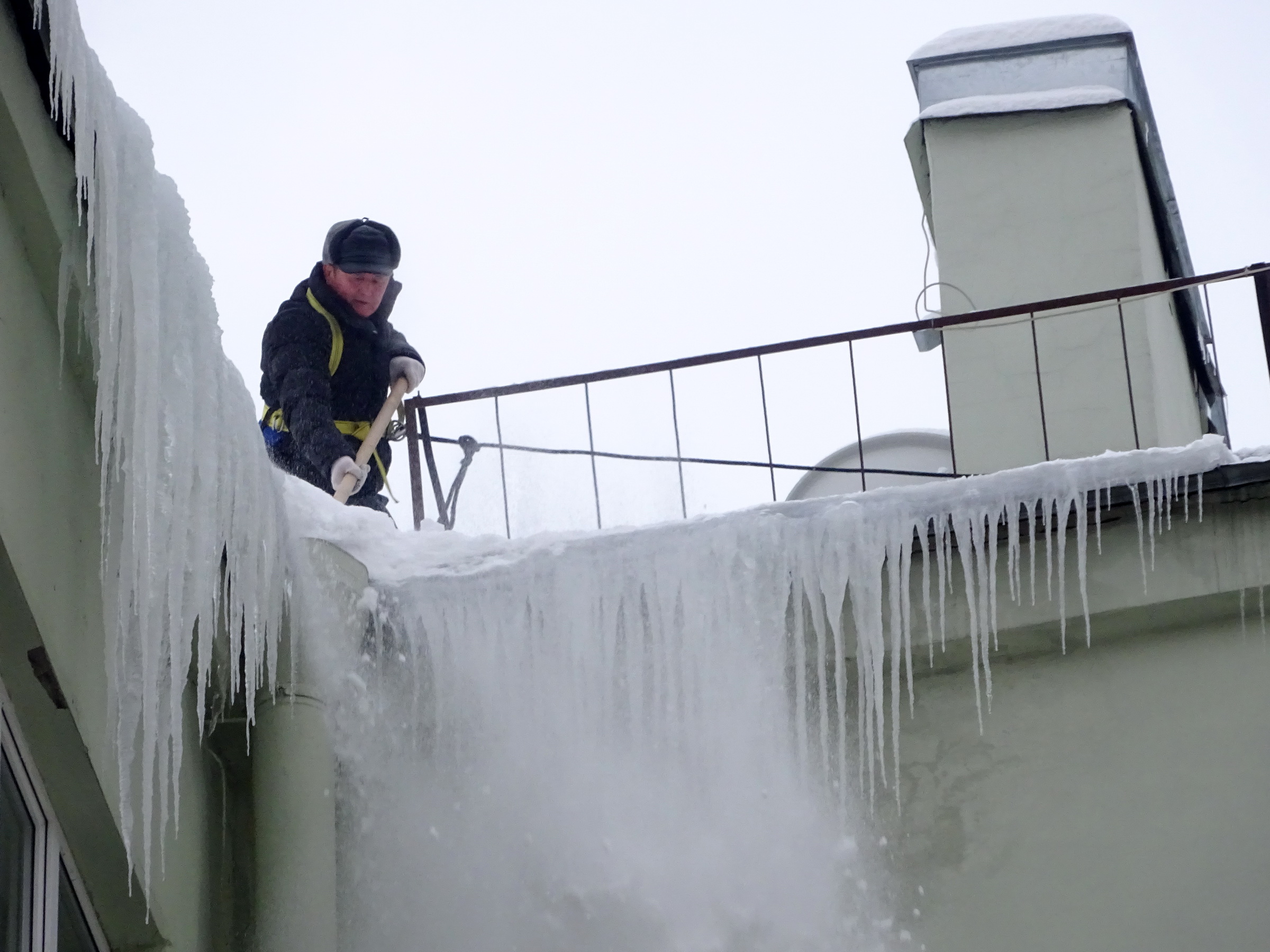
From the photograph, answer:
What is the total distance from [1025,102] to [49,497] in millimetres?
5716

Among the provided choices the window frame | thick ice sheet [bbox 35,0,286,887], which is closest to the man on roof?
thick ice sheet [bbox 35,0,286,887]

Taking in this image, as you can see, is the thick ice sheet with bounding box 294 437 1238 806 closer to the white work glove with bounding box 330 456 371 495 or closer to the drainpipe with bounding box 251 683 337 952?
the drainpipe with bounding box 251 683 337 952

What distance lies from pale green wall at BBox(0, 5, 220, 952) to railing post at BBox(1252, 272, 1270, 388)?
3.57 metres

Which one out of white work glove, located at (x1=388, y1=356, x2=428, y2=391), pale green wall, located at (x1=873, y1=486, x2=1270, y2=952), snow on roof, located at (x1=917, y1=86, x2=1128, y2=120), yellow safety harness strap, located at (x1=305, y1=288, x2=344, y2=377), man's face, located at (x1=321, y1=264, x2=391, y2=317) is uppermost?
snow on roof, located at (x1=917, y1=86, x2=1128, y2=120)

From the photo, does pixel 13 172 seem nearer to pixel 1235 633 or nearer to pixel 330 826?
pixel 330 826

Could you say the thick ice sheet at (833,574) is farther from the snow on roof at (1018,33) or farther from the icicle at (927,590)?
the snow on roof at (1018,33)

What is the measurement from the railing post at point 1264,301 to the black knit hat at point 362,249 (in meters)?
2.96

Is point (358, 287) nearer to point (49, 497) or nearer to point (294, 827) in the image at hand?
point (294, 827)

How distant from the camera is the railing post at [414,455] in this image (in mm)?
6293

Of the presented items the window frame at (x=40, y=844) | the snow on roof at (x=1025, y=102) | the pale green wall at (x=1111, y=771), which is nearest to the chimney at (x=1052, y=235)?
the snow on roof at (x=1025, y=102)

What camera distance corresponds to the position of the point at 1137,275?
8.20 metres

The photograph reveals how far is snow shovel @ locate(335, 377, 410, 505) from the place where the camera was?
6449 millimetres

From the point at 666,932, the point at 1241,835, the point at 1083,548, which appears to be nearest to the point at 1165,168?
the point at 1083,548

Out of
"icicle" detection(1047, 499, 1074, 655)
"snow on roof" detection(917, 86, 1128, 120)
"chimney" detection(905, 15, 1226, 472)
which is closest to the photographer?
"icicle" detection(1047, 499, 1074, 655)
